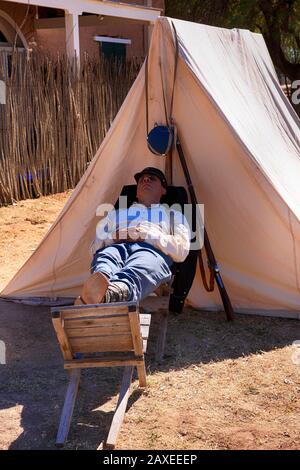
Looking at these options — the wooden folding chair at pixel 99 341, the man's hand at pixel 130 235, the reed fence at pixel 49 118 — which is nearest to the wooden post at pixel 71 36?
the reed fence at pixel 49 118

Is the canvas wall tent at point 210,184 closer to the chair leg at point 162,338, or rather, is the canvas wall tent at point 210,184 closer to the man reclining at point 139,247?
the man reclining at point 139,247

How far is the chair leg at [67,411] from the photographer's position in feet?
10.7

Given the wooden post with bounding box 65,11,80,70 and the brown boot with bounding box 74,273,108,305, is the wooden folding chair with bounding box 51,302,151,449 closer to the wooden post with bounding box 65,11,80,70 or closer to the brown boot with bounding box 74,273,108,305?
the brown boot with bounding box 74,273,108,305

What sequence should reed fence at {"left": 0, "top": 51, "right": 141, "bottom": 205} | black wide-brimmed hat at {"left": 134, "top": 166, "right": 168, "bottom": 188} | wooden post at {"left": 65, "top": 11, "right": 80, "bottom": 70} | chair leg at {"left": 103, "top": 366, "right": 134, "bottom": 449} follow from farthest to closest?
wooden post at {"left": 65, "top": 11, "right": 80, "bottom": 70}
reed fence at {"left": 0, "top": 51, "right": 141, "bottom": 205}
black wide-brimmed hat at {"left": 134, "top": 166, "right": 168, "bottom": 188}
chair leg at {"left": 103, "top": 366, "right": 134, "bottom": 449}

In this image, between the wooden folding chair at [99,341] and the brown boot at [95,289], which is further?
the brown boot at [95,289]

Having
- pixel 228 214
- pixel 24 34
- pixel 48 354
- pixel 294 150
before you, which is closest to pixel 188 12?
pixel 24 34

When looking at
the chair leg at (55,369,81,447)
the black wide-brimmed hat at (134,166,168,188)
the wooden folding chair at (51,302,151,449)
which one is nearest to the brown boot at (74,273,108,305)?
the wooden folding chair at (51,302,151,449)

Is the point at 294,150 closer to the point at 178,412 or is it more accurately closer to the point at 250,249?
the point at 250,249

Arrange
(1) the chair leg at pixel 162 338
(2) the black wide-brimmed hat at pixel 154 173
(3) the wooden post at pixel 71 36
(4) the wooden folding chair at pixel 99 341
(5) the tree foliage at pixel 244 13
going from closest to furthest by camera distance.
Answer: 1. (4) the wooden folding chair at pixel 99 341
2. (1) the chair leg at pixel 162 338
3. (2) the black wide-brimmed hat at pixel 154 173
4. (3) the wooden post at pixel 71 36
5. (5) the tree foliage at pixel 244 13

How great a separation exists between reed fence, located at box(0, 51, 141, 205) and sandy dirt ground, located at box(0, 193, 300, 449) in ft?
13.9

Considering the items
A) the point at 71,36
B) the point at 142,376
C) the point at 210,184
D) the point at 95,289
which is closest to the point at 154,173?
the point at 210,184

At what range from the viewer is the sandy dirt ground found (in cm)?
336

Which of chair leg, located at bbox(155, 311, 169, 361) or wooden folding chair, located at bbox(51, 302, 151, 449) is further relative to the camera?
chair leg, located at bbox(155, 311, 169, 361)

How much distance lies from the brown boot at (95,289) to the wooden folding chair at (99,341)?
0.45ft
